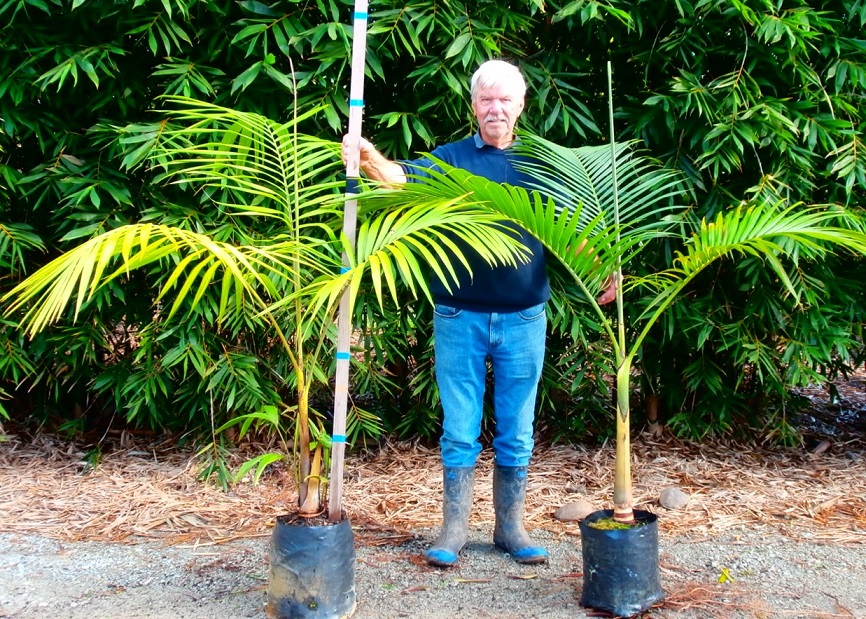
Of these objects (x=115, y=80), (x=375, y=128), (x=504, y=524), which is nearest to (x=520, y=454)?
(x=504, y=524)

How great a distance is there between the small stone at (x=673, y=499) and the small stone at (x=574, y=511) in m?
0.34

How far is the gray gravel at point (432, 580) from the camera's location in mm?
2396

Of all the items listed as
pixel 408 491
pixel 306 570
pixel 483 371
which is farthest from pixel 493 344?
pixel 408 491

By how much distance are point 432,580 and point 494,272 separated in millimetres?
987

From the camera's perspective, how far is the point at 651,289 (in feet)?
11.4

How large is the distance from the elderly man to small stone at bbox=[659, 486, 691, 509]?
84 cm

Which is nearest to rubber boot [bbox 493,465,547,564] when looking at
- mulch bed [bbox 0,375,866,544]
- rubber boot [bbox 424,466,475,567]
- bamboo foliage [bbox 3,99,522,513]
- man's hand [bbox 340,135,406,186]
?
rubber boot [bbox 424,466,475,567]

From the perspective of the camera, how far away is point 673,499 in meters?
3.36

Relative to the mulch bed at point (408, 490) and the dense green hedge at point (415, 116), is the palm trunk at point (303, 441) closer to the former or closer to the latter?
the mulch bed at point (408, 490)

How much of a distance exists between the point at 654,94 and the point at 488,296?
138 cm

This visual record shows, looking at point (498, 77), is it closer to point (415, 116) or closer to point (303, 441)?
point (415, 116)

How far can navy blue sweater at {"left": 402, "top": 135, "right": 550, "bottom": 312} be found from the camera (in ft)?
8.46

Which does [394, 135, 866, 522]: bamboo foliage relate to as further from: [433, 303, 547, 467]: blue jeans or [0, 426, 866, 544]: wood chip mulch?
[0, 426, 866, 544]: wood chip mulch

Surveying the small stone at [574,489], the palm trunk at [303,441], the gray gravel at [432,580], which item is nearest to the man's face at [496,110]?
the palm trunk at [303,441]
